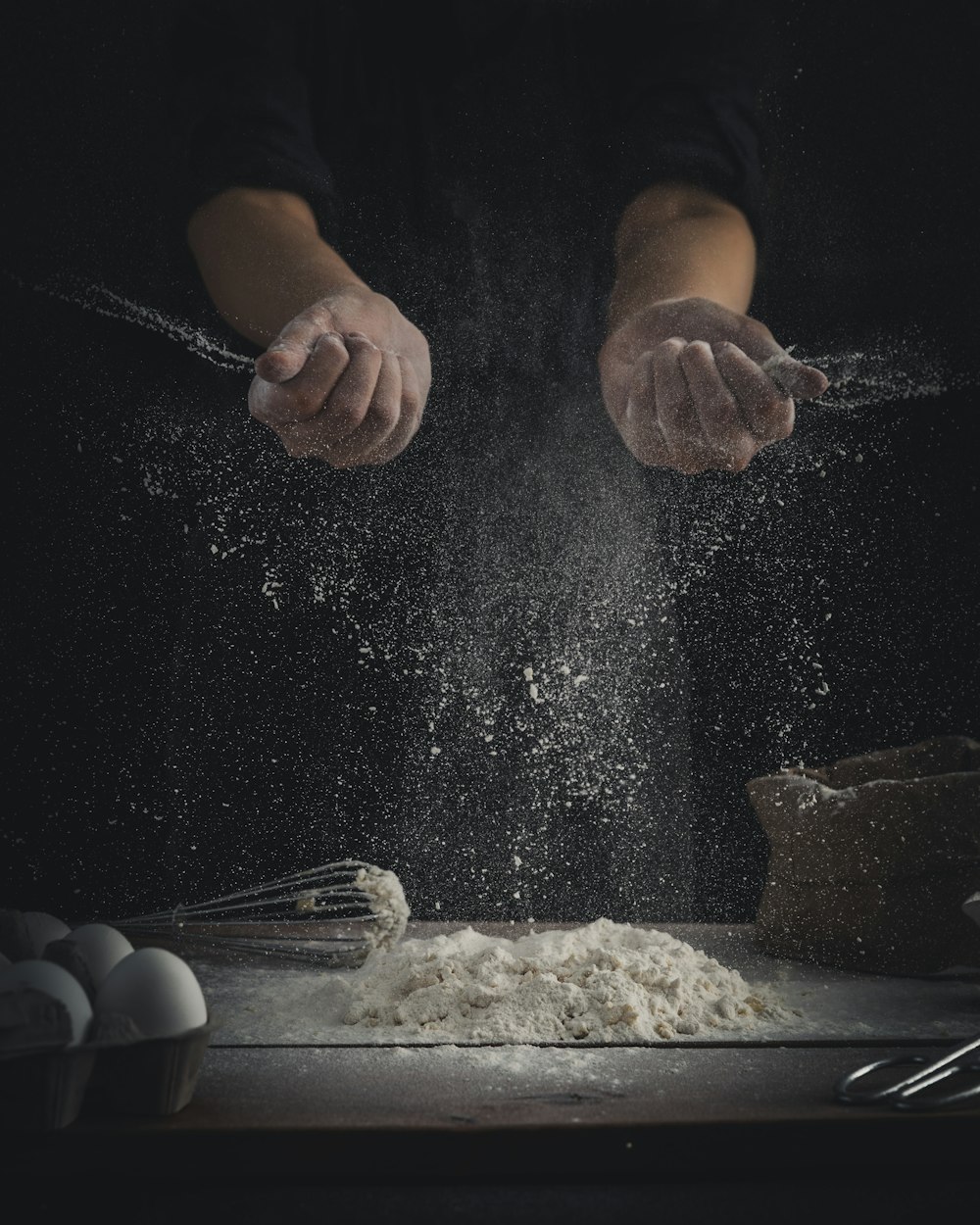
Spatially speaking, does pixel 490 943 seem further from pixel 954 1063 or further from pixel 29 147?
pixel 29 147

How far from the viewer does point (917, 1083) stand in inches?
18.5

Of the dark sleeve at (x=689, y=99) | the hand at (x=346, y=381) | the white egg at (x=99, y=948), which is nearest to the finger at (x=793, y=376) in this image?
the dark sleeve at (x=689, y=99)

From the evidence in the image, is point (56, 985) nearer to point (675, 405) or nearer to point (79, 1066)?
point (79, 1066)

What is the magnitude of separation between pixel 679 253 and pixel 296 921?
0.54 metres

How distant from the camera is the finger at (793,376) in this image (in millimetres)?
748

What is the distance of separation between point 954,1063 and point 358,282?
0.59 m

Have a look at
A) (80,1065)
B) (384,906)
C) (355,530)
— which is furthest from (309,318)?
(80,1065)

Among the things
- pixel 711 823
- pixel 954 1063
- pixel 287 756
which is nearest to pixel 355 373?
pixel 287 756

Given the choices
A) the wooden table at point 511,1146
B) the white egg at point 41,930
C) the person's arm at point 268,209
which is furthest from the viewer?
the person's arm at point 268,209

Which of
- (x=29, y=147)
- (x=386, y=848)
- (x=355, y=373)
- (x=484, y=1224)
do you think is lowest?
(x=484, y=1224)

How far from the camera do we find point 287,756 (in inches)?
32.3

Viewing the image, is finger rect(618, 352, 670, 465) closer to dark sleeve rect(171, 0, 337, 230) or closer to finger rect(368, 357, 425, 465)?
finger rect(368, 357, 425, 465)

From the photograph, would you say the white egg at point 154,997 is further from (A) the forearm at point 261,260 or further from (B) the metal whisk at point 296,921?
(A) the forearm at point 261,260

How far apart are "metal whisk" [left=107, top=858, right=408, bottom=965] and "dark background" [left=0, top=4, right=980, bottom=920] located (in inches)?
0.9
